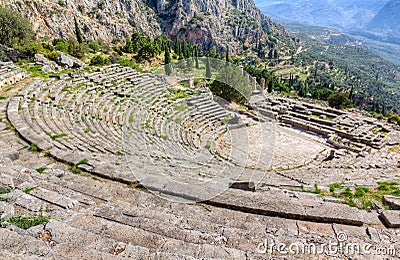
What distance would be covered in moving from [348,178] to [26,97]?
1918 cm

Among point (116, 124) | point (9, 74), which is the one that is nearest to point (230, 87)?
point (116, 124)

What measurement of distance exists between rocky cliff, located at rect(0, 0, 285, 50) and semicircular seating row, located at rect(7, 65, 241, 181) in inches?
1617

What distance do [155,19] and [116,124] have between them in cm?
9336

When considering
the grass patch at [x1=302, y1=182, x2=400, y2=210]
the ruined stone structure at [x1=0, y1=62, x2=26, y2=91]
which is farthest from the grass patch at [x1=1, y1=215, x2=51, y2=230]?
the ruined stone structure at [x1=0, y1=62, x2=26, y2=91]

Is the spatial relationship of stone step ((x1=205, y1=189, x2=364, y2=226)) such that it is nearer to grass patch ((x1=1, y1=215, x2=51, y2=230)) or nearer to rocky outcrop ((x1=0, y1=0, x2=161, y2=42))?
grass patch ((x1=1, y1=215, x2=51, y2=230))

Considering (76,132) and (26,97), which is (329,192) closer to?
(76,132)

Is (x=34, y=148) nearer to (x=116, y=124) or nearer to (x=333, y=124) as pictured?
(x=116, y=124)

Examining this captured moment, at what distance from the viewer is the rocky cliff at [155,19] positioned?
181 feet

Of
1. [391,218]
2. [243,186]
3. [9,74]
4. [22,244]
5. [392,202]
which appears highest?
[22,244]

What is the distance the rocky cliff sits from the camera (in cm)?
5516

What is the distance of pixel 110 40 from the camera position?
214ft

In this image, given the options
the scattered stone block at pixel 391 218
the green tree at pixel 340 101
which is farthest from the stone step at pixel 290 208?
the green tree at pixel 340 101

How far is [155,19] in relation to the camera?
98625 mm

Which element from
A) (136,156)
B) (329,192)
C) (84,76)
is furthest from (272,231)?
(84,76)
